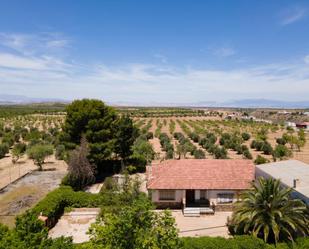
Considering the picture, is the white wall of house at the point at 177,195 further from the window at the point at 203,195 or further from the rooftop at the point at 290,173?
the rooftop at the point at 290,173

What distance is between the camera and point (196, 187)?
27.2 meters

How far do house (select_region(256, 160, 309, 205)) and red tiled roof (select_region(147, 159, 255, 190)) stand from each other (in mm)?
1640

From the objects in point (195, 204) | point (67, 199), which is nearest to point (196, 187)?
point (195, 204)

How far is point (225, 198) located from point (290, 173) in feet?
17.9

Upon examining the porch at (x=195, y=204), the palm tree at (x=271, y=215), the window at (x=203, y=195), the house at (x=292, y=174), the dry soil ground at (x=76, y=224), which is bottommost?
the dry soil ground at (x=76, y=224)

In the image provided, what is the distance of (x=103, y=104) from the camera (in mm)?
37375

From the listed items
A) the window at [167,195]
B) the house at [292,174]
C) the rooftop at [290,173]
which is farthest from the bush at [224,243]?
the window at [167,195]

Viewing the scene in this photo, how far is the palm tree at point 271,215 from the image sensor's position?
19031 millimetres

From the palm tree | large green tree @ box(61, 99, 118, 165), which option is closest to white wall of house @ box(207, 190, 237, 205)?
the palm tree

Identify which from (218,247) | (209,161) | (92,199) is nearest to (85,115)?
(92,199)

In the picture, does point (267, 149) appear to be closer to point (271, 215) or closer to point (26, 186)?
point (271, 215)

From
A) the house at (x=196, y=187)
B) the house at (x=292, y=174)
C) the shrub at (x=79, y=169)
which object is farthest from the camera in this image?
the shrub at (x=79, y=169)

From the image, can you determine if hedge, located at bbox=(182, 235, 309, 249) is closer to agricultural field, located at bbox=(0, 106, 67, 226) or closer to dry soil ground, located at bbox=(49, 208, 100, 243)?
dry soil ground, located at bbox=(49, 208, 100, 243)

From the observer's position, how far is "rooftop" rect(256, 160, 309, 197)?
22.4 m
